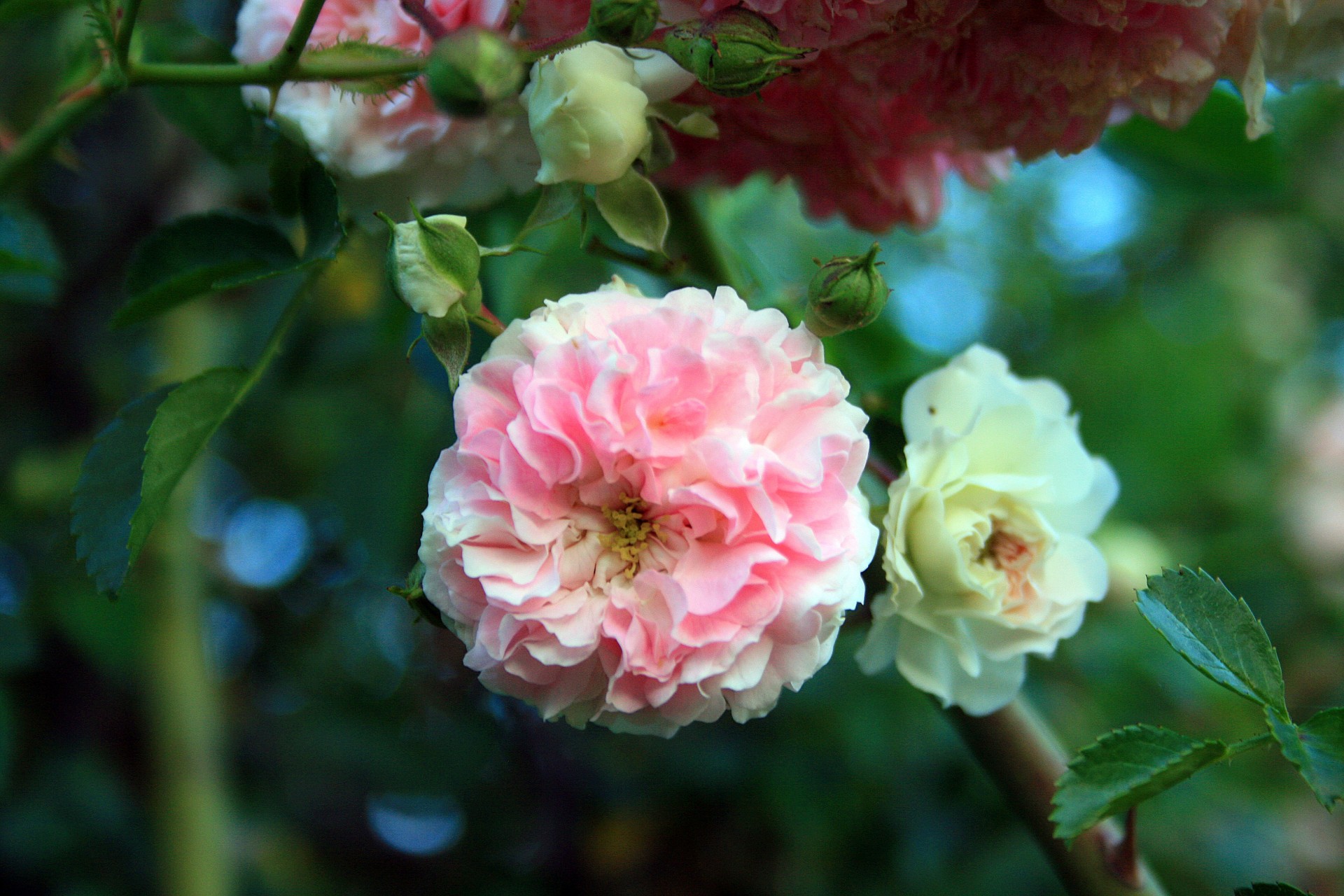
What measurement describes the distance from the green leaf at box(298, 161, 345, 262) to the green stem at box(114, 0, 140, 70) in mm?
73

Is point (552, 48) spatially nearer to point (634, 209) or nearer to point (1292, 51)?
point (634, 209)

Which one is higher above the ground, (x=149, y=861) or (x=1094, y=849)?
(x=1094, y=849)

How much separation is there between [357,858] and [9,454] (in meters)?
0.67

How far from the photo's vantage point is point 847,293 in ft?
1.09

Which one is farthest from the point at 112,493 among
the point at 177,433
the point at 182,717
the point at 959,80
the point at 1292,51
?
the point at 182,717

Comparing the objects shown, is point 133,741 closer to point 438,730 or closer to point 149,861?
point 149,861

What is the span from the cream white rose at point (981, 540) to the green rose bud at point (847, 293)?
2.6 inches

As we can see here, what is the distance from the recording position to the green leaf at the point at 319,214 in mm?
376

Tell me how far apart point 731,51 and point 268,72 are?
0.55 feet

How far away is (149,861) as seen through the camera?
44.7 inches

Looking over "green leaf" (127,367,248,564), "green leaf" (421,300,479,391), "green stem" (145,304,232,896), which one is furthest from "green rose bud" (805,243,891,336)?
"green stem" (145,304,232,896)

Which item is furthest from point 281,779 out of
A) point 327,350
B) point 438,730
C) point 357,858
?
point 327,350

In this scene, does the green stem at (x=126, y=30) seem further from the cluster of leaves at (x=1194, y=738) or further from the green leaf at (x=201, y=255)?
the cluster of leaves at (x=1194, y=738)

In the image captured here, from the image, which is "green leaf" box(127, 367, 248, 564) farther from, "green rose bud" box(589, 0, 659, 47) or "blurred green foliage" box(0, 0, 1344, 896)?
"blurred green foliage" box(0, 0, 1344, 896)
